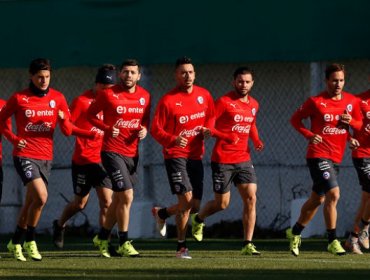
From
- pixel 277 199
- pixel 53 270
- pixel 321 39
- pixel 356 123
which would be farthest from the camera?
pixel 277 199

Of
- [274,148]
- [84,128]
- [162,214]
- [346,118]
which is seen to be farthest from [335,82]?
[274,148]

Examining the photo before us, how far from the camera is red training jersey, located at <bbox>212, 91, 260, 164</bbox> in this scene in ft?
58.5

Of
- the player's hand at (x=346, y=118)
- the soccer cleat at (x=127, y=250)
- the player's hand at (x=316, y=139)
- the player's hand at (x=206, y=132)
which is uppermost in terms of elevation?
the player's hand at (x=346, y=118)

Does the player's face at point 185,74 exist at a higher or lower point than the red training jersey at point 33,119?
higher

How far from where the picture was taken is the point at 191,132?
1733cm

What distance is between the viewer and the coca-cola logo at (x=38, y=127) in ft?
55.5

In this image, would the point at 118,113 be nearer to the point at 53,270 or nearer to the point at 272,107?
the point at 53,270

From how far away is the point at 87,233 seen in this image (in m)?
24.8

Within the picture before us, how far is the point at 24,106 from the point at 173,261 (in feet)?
8.58

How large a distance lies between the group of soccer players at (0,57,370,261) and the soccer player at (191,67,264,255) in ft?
0.04

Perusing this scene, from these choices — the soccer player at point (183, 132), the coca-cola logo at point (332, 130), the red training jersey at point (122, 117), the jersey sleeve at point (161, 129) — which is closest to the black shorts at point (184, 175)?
the soccer player at point (183, 132)

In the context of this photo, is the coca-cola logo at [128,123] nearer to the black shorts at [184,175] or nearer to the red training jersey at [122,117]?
the red training jersey at [122,117]

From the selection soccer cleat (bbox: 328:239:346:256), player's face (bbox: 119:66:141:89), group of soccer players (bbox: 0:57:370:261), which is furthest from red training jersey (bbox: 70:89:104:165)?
soccer cleat (bbox: 328:239:346:256)

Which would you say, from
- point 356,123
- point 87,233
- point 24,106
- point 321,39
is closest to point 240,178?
point 356,123
